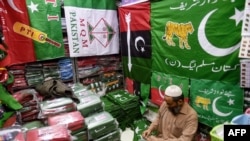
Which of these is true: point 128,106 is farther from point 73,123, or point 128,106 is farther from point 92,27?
point 92,27

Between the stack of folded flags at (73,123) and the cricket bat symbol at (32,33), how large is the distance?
1502 millimetres

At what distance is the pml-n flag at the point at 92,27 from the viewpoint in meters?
3.34

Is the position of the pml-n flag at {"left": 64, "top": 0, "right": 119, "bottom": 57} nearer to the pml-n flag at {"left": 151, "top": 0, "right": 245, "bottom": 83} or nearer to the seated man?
the pml-n flag at {"left": 151, "top": 0, "right": 245, "bottom": 83}

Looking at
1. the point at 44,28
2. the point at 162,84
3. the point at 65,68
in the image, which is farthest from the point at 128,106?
the point at 44,28

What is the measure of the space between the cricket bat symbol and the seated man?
219 centimetres

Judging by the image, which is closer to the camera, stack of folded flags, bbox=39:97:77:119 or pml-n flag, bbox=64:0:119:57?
stack of folded flags, bbox=39:97:77:119

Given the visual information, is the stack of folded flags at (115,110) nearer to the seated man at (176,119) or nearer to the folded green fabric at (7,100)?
the seated man at (176,119)

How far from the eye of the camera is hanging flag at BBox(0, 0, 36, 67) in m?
2.83

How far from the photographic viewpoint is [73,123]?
204 centimetres

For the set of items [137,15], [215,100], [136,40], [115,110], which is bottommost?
[115,110]

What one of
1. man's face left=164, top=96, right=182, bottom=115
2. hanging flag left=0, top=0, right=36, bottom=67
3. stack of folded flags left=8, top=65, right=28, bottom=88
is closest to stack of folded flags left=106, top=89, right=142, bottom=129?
man's face left=164, top=96, right=182, bottom=115

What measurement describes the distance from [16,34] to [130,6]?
72.3 inches

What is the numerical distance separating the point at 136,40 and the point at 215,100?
5.42ft

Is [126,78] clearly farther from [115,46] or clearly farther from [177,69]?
[177,69]
